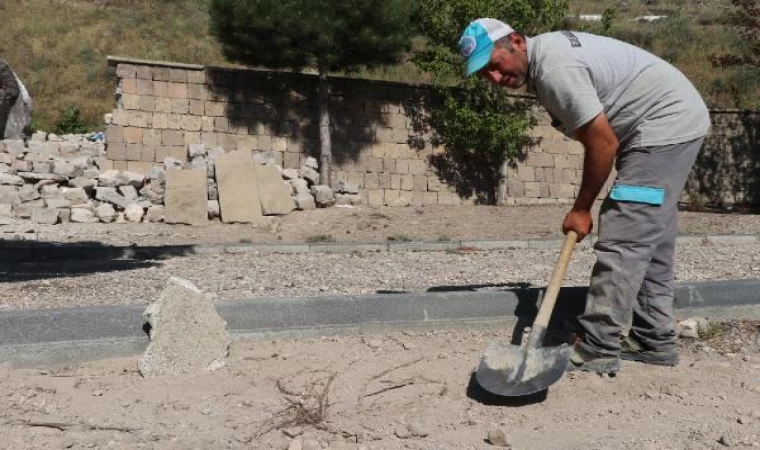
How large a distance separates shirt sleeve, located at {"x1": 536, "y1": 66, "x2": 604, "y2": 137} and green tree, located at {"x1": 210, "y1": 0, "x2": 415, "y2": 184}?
1068 cm

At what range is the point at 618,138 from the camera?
3.79 m

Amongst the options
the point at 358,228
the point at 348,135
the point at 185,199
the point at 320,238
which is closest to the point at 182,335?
the point at 320,238

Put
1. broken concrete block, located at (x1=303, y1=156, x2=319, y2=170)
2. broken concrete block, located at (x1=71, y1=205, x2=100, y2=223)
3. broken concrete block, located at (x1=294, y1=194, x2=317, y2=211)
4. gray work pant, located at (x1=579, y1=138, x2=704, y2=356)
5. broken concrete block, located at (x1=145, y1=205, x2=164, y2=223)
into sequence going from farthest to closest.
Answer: broken concrete block, located at (x1=303, y1=156, x2=319, y2=170) < broken concrete block, located at (x1=294, y1=194, x2=317, y2=211) < broken concrete block, located at (x1=145, y1=205, x2=164, y2=223) < broken concrete block, located at (x1=71, y1=205, x2=100, y2=223) < gray work pant, located at (x1=579, y1=138, x2=704, y2=356)

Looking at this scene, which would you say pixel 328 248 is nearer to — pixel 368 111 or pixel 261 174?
pixel 261 174

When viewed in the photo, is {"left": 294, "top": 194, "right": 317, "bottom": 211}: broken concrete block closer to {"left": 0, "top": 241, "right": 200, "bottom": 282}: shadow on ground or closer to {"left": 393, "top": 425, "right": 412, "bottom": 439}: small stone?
{"left": 0, "top": 241, "right": 200, "bottom": 282}: shadow on ground

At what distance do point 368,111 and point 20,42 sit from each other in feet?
53.6

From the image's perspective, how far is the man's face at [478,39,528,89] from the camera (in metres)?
3.59

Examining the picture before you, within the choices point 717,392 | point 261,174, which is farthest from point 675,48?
point 717,392

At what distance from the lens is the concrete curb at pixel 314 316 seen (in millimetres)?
3725

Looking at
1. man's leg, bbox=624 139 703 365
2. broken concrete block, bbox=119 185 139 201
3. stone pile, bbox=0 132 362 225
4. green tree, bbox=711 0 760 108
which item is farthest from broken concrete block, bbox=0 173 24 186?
Result: green tree, bbox=711 0 760 108

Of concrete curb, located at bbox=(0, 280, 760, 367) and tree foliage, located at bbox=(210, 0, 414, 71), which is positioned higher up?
tree foliage, located at bbox=(210, 0, 414, 71)

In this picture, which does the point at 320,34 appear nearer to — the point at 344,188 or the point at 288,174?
the point at 288,174

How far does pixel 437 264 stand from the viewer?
820 centimetres

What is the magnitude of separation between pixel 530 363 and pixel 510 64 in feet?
4.46
